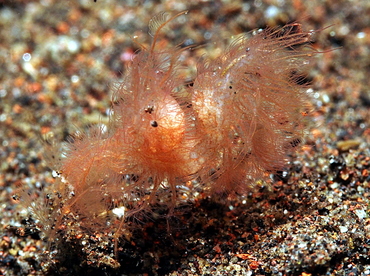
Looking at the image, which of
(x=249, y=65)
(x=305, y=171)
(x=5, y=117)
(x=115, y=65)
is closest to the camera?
(x=249, y=65)

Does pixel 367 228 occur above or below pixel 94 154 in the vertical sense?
below

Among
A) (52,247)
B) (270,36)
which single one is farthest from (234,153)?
(52,247)

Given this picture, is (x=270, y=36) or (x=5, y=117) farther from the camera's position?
(x=5, y=117)

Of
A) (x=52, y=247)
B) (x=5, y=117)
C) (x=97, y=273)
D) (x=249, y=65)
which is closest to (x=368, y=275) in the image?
(x=249, y=65)

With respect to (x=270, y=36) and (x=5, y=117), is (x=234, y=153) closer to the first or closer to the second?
(x=270, y=36)

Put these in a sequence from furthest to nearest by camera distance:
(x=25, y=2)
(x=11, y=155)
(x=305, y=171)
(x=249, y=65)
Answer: (x=25, y=2), (x=11, y=155), (x=305, y=171), (x=249, y=65)

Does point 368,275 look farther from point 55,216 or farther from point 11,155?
point 11,155

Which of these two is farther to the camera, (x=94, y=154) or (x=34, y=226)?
(x=34, y=226)

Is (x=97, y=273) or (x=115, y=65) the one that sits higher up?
(x=115, y=65)

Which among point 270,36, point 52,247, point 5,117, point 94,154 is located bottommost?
point 52,247
